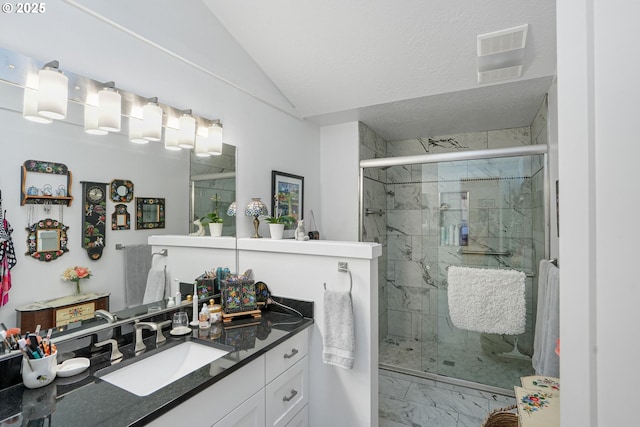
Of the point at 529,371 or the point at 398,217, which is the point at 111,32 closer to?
the point at 398,217

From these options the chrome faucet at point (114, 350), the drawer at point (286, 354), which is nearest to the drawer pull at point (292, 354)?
the drawer at point (286, 354)

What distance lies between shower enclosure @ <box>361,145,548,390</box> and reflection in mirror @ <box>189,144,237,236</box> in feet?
4.44

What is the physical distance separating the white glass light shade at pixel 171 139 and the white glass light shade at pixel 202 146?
14 cm

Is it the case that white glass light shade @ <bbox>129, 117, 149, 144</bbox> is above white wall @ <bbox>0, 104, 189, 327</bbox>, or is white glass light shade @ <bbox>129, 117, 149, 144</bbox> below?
above

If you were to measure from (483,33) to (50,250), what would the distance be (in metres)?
2.39

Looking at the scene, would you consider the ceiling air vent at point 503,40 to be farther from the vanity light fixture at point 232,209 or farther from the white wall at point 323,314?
the vanity light fixture at point 232,209

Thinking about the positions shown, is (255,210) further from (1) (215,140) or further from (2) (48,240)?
(2) (48,240)

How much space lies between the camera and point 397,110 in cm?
269

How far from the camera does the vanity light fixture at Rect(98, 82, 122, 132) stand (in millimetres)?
1397

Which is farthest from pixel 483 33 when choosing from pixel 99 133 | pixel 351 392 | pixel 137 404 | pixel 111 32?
pixel 137 404

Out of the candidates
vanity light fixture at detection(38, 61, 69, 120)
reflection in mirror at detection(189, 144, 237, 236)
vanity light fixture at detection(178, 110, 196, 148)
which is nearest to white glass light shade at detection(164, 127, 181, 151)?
vanity light fixture at detection(178, 110, 196, 148)

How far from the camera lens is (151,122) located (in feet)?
5.23

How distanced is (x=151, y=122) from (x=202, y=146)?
0.36m

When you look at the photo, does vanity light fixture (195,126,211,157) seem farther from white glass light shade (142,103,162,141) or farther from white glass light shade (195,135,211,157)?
white glass light shade (142,103,162,141)
